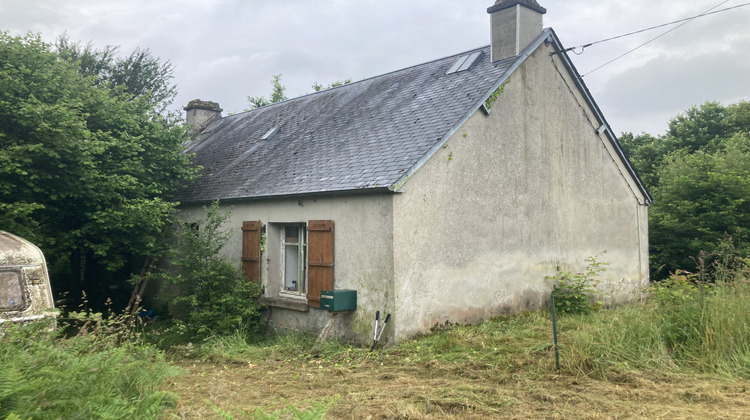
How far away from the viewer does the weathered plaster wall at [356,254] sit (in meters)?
9.51

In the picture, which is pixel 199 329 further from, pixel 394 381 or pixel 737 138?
pixel 737 138

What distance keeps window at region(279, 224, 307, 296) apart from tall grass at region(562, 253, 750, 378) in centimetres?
560

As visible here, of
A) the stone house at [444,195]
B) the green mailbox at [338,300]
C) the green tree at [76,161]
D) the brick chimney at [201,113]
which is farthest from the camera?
the brick chimney at [201,113]

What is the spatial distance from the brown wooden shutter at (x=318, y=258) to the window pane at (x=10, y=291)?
4.63 m

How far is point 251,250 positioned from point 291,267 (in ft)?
3.25

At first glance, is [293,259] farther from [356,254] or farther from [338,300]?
[338,300]

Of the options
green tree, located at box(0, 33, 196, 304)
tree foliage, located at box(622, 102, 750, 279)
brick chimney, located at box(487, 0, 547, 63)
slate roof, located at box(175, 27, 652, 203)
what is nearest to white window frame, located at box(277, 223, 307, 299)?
slate roof, located at box(175, 27, 652, 203)

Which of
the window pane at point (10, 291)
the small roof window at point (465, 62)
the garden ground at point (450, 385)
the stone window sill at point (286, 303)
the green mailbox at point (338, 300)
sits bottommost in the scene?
the garden ground at point (450, 385)

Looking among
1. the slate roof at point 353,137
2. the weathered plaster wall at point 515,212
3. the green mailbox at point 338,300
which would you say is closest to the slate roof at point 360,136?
the slate roof at point 353,137

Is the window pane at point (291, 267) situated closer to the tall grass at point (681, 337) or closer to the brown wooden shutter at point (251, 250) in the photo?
the brown wooden shutter at point (251, 250)

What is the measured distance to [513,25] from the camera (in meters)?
11.9

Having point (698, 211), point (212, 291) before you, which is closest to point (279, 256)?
point (212, 291)

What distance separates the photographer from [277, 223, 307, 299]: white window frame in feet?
37.5

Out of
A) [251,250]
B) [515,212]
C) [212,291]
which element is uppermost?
[515,212]
